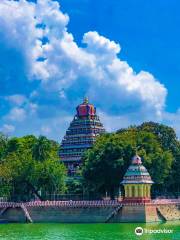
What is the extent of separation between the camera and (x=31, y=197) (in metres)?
77.2

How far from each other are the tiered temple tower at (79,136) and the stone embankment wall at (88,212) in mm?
28426

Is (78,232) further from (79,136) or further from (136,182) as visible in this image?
(79,136)

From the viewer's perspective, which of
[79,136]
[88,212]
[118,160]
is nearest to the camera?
[88,212]

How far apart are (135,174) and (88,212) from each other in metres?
6.22

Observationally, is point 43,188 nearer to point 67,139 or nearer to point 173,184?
point 173,184

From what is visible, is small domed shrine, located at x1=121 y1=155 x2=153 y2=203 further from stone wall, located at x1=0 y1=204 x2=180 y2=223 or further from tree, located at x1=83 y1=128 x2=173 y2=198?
tree, located at x1=83 y1=128 x2=173 y2=198

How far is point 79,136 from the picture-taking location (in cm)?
9738

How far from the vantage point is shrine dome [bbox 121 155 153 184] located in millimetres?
64625

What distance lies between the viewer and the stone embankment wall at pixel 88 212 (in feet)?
205

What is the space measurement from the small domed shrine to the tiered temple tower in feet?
101

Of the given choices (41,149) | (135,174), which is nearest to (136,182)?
(135,174)

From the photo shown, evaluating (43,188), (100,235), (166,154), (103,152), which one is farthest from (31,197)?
(100,235)

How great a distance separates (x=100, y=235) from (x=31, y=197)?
2805 cm

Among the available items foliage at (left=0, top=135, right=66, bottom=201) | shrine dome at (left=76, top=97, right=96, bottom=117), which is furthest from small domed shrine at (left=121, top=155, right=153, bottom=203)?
shrine dome at (left=76, top=97, right=96, bottom=117)
